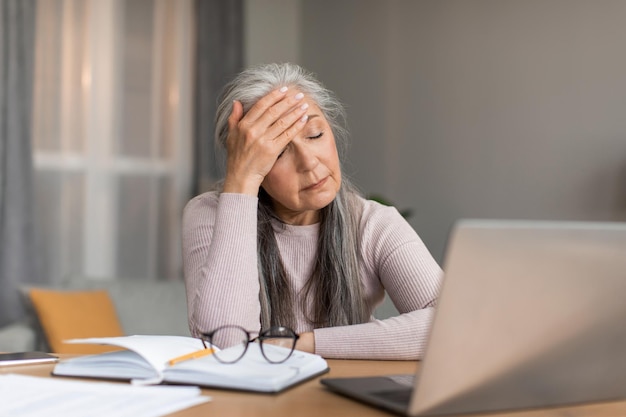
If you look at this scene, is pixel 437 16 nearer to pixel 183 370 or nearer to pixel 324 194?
pixel 324 194

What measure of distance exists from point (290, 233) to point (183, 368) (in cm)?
91

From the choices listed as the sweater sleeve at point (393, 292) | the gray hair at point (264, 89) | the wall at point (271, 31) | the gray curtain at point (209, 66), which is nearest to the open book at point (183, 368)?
the sweater sleeve at point (393, 292)

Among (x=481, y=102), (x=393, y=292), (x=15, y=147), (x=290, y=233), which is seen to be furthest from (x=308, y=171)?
(x=481, y=102)

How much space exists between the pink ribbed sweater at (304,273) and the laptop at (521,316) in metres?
0.60

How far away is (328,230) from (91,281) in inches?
83.4

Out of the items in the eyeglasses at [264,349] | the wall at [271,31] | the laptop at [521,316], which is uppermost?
the wall at [271,31]

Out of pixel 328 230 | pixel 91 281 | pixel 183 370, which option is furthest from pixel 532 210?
pixel 183 370

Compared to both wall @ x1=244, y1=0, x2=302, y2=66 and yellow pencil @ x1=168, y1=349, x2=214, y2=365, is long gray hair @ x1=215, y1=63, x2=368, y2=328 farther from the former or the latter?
wall @ x1=244, y1=0, x2=302, y2=66

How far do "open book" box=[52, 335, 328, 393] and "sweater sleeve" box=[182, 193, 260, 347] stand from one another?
1.16ft

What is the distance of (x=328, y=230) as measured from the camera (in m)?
2.03

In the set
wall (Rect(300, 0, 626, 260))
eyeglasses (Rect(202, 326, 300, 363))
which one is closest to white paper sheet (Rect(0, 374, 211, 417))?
eyeglasses (Rect(202, 326, 300, 363))

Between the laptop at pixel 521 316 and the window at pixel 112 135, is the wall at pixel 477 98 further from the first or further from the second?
the laptop at pixel 521 316

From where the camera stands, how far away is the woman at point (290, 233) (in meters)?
1.72

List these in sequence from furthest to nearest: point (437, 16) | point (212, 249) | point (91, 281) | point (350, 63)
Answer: point (350, 63)
point (437, 16)
point (91, 281)
point (212, 249)
